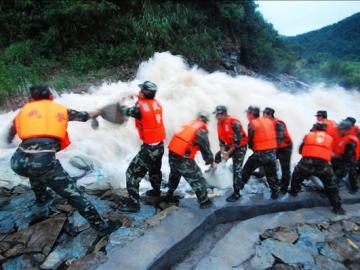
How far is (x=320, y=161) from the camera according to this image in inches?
228

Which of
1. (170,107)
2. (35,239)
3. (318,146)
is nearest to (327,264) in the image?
(318,146)

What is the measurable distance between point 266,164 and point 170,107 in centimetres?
548

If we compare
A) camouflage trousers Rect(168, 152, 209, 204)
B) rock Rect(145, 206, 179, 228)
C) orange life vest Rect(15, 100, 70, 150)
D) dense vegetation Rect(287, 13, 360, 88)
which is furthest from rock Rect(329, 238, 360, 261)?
dense vegetation Rect(287, 13, 360, 88)

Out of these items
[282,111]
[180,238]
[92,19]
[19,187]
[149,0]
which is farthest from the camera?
[149,0]

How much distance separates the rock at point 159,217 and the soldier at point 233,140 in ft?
3.49

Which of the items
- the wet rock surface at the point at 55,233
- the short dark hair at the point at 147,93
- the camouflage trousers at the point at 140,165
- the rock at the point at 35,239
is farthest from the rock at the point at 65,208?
the short dark hair at the point at 147,93

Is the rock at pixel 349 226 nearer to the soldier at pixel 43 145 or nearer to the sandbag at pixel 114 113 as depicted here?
the sandbag at pixel 114 113

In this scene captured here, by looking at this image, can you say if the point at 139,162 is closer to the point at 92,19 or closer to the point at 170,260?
the point at 170,260

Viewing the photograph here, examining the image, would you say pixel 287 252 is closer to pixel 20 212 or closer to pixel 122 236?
pixel 122 236

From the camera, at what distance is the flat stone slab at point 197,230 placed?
395cm

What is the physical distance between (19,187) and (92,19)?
35.3ft

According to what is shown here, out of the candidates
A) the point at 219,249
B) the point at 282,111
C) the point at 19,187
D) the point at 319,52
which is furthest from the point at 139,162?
the point at 319,52

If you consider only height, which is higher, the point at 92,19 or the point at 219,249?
the point at 92,19

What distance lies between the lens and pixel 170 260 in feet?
13.8
